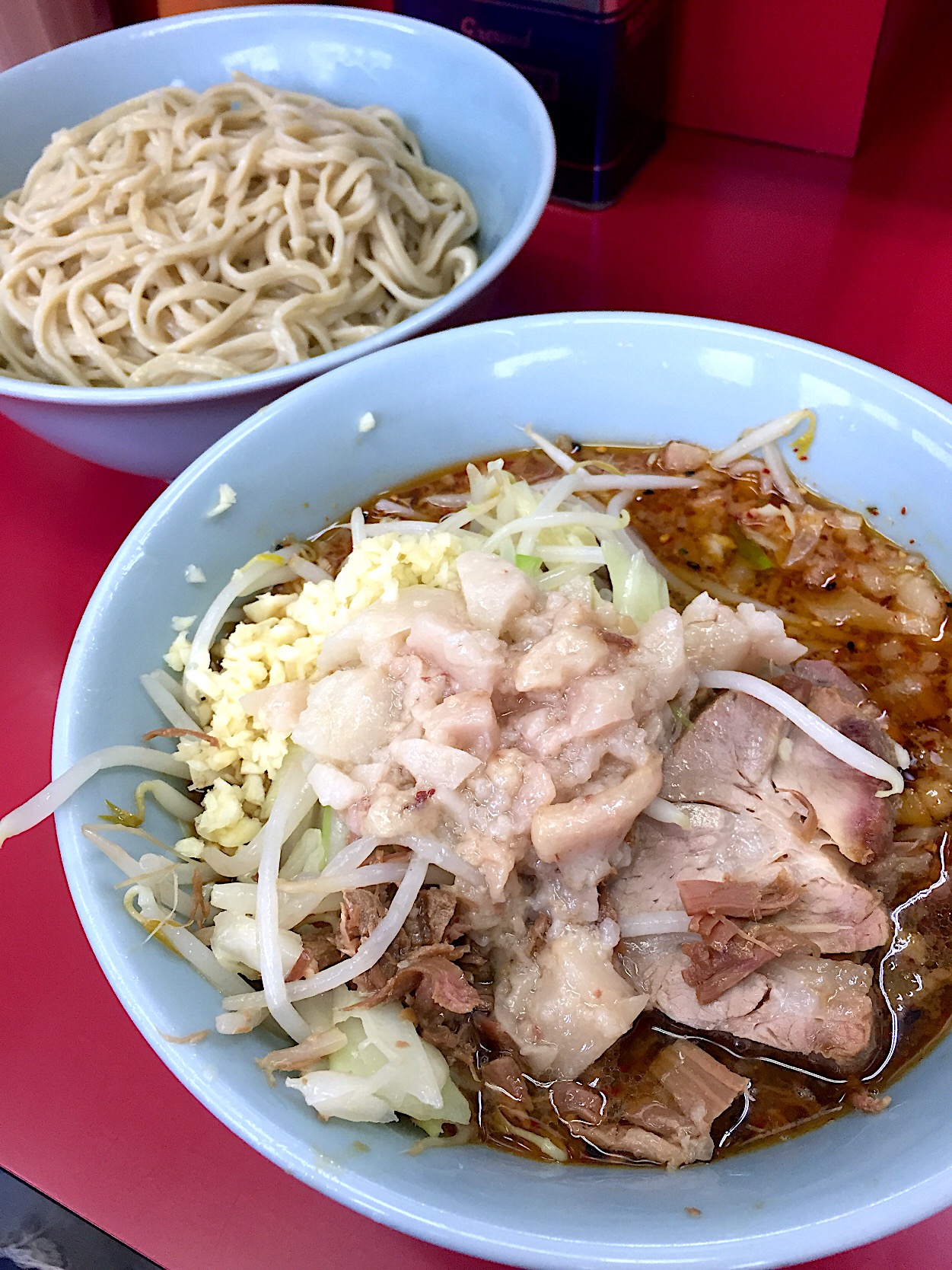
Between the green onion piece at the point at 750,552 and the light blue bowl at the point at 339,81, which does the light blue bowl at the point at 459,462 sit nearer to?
the green onion piece at the point at 750,552

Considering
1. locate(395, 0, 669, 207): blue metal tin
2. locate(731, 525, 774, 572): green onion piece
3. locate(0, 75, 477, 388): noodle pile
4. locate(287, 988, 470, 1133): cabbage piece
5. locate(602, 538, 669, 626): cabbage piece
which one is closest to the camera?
locate(287, 988, 470, 1133): cabbage piece

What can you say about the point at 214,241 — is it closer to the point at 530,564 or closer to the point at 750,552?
the point at 530,564

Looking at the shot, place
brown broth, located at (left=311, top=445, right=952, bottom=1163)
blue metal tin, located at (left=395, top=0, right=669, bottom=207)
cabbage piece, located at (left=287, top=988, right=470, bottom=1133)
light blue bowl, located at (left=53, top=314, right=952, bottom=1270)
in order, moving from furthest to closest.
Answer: blue metal tin, located at (left=395, top=0, right=669, bottom=207) < brown broth, located at (left=311, top=445, right=952, bottom=1163) < cabbage piece, located at (left=287, top=988, right=470, bottom=1133) < light blue bowl, located at (left=53, top=314, right=952, bottom=1270)

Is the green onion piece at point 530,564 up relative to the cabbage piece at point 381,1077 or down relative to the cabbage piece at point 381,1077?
up

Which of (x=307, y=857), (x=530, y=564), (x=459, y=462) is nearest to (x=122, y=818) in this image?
(x=307, y=857)

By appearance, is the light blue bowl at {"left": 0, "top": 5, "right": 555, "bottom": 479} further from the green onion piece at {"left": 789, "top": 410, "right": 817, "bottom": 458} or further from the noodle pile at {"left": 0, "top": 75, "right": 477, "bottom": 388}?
the green onion piece at {"left": 789, "top": 410, "right": 817, "bottom": 458}

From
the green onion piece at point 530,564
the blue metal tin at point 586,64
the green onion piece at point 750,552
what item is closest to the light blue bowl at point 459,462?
the green onion piece at point 750,552

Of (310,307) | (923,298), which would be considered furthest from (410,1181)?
(923,298)

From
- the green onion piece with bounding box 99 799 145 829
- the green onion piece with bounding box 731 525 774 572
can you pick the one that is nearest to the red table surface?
the green onion piece with bounding box 99 799 145 829
